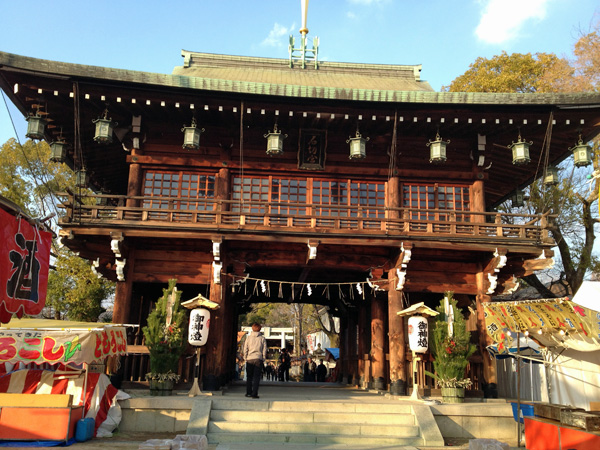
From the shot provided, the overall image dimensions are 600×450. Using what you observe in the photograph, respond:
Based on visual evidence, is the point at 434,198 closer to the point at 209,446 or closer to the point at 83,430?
the point at 209,446

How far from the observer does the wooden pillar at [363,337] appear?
20.2 m

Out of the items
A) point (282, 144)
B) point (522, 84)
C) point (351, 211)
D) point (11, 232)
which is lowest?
point (11, 232)

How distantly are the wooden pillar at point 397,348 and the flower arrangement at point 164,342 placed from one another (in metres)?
6.30

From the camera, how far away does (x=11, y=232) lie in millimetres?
6340

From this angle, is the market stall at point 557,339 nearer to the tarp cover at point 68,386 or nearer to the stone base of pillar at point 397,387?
the stone base of pillar at point 397,387

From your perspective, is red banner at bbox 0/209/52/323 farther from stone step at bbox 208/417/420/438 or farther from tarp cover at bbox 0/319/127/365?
stone step at bbox 208/417/420/438

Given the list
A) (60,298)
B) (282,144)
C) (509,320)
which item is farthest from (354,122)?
(60,298)

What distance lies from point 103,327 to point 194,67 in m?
13.4

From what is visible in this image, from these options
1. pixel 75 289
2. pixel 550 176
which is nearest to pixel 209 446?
pixel 550 176

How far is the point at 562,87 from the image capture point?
2630 cm

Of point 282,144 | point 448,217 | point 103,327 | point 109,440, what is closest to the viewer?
point 109,440

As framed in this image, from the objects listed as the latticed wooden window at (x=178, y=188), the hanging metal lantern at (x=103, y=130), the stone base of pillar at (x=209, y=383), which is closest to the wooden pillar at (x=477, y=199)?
the latticed wooden window at (x=178, y=188)

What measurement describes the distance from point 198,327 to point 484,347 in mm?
8701

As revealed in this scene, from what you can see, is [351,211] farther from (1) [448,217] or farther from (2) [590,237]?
(2) [590,237]
